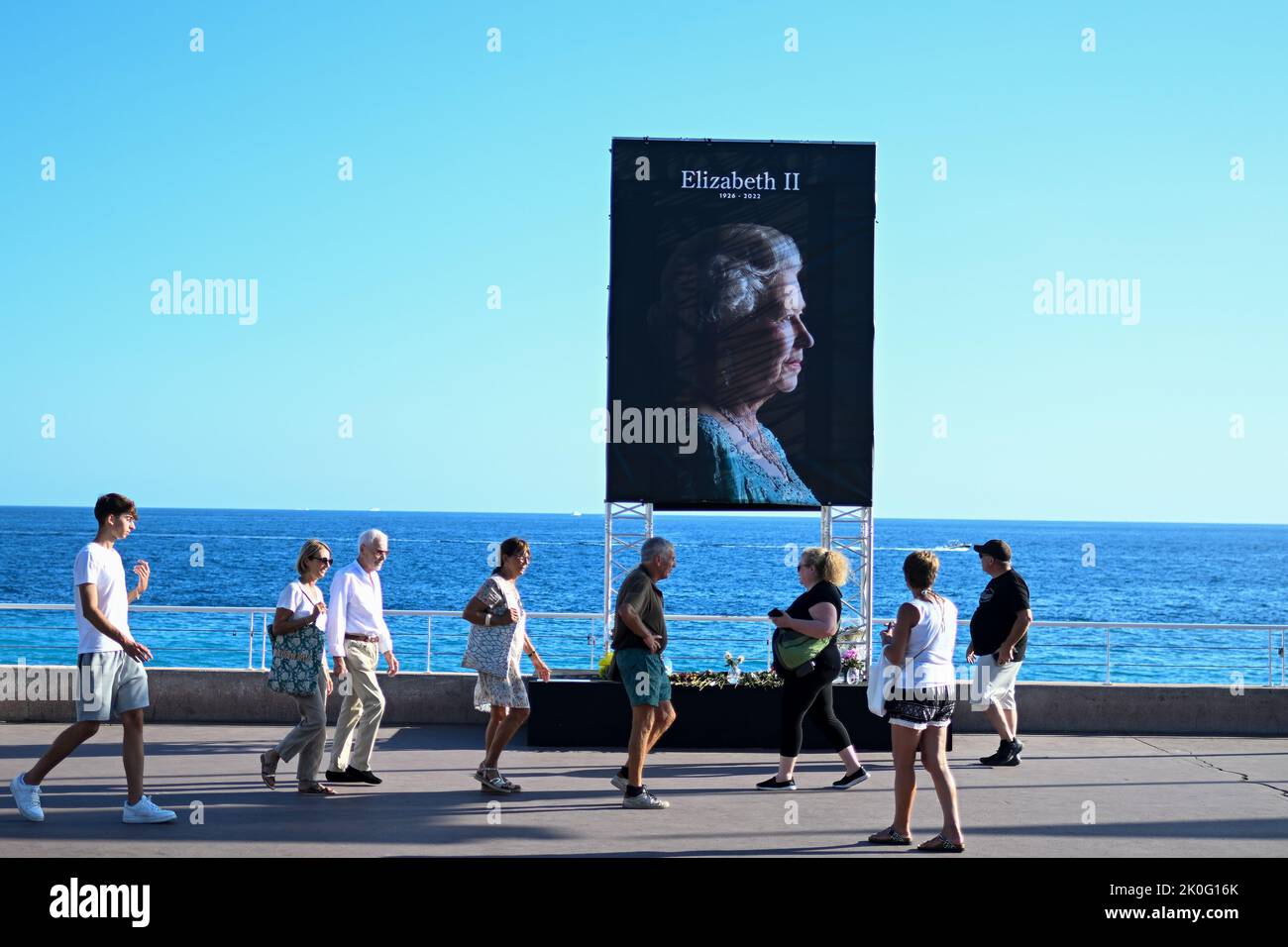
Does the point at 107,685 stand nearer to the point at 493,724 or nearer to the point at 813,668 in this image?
the point at 493,724

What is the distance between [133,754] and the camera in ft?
23.8

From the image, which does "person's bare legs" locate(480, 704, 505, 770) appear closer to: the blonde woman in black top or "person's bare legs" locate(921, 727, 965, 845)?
the blonde woman in black top

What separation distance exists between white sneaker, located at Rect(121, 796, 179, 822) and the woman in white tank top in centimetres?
420

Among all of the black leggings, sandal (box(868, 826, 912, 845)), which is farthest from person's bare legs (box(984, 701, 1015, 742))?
sandal (box(868, 826, 912, 845))

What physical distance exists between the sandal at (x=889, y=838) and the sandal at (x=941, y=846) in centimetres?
16

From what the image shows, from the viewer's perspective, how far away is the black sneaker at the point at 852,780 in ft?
30.1

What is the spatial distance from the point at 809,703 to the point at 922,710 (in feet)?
7.75

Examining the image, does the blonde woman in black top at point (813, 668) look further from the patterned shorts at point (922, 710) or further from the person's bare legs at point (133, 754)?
the person's bare legs at point (133, 754)

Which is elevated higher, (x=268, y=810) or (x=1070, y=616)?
(x=268, y=810)
